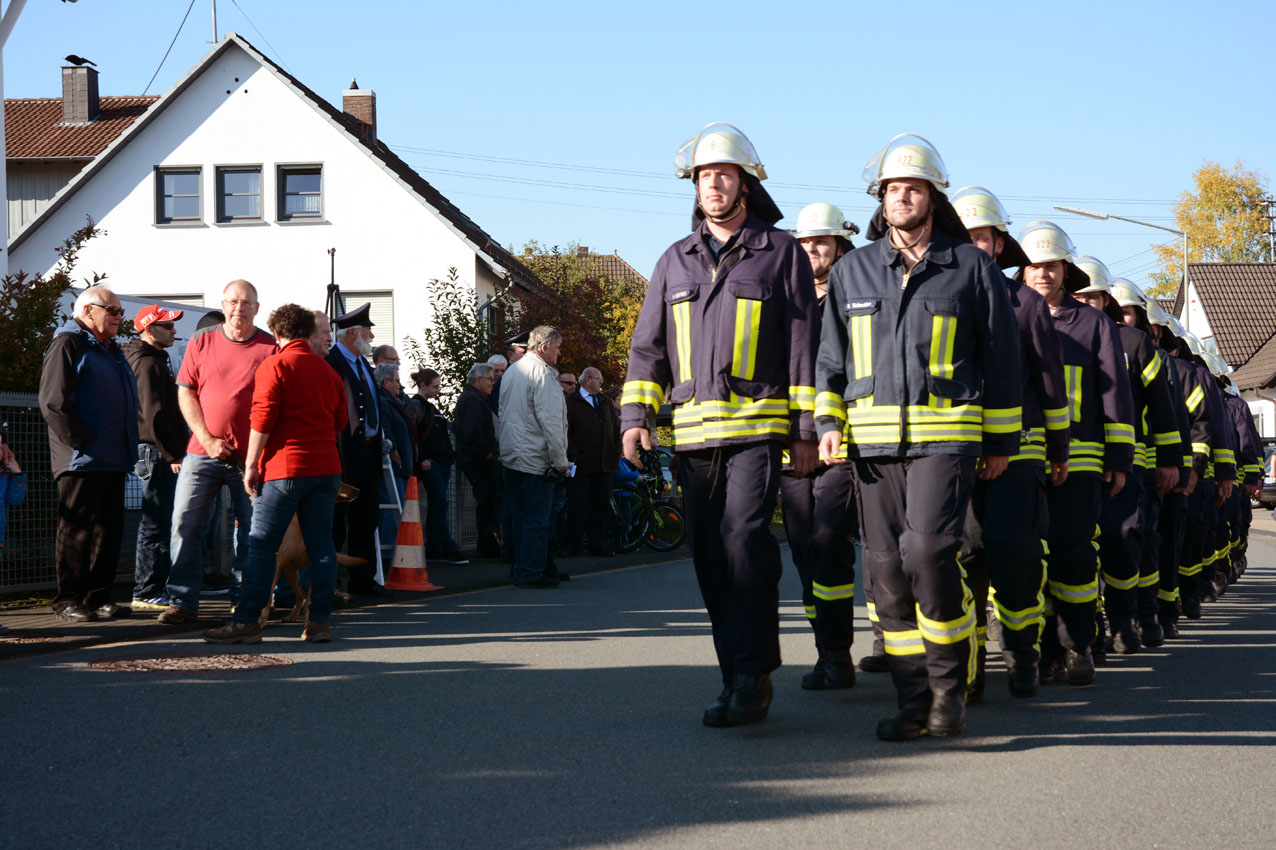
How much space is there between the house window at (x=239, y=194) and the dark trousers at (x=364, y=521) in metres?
28.0

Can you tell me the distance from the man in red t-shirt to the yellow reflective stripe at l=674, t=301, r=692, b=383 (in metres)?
4.04

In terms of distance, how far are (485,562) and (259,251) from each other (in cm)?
2421

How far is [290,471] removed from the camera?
8.80 m

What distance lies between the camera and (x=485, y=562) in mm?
15766

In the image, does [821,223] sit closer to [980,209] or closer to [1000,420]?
[980,209]

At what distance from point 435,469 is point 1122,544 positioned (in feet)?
27.9

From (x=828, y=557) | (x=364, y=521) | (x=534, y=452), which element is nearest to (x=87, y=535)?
(x=364, y=521)

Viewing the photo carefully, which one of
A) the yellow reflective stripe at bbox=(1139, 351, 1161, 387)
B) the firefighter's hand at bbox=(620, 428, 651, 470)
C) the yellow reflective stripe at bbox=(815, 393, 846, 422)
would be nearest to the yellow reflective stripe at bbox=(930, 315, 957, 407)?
the yellow reflective stripe at bbox=(815, 393, 846, 422)

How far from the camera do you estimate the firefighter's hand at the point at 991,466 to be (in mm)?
6004

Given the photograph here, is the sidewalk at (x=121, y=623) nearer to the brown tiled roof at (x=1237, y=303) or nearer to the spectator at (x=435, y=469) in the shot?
the spectator at (x=435, y=469)

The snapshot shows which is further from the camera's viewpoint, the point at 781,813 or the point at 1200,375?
the point at 1200,375

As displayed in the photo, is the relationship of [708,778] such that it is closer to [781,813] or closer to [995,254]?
[781,813]

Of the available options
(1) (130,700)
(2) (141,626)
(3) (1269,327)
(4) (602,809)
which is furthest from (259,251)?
(3) (1269,327)

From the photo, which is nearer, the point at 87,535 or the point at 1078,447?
the point at 1078,447
